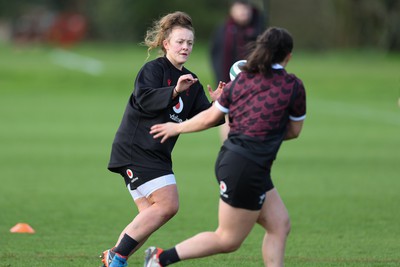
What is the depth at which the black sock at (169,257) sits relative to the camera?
6.43 meters

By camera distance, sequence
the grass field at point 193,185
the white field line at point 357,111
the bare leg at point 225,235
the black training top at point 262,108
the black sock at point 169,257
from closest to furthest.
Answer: the black training top at point 262,108, the bare leg at point 225,235, the black sock at point 169,257, the grass field at point 193,185, the white field line at point 357,111

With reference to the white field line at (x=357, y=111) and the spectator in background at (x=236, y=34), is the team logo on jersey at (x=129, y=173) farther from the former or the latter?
the white field line at (x=357, y=111)

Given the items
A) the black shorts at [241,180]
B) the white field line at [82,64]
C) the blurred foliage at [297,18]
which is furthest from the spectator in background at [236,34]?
the white field line at [82,64]

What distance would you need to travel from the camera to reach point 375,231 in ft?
30.5

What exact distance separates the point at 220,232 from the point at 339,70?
102ft

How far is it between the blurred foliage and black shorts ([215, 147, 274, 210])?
73.7 feet

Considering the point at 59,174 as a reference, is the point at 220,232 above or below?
above

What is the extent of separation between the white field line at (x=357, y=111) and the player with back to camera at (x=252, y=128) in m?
16.0

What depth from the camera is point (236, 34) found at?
14328 millimetres

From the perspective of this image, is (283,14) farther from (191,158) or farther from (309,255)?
(309,255)

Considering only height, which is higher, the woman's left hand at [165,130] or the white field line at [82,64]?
the woman's left hand at [165,130]

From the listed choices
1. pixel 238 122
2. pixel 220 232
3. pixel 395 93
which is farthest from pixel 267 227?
pixel 395 93

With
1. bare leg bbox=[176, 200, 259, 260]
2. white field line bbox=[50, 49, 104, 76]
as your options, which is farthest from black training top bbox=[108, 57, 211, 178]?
white field line bbox=[50, 49, 104, 76]

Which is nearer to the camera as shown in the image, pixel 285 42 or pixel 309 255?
pixel 285 42
